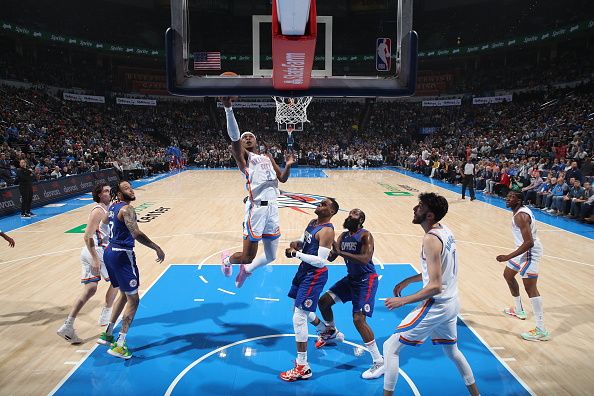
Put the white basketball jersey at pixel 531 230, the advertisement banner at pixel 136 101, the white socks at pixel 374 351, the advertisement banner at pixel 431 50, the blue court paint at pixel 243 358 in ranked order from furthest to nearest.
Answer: the advertisement banner at pixel 136 101, the advertisement banner at pixel 431 50, the white basketball jersey at pixel 531 230, the white socks at pixel 374 351, the blue court paint at pixel 243 358

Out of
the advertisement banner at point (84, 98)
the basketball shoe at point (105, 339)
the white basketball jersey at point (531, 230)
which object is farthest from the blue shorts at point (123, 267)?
the advertisement banner at point (84, 98)

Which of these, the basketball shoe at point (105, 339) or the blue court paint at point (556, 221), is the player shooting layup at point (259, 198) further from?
the blue court paint at point (556, 221)

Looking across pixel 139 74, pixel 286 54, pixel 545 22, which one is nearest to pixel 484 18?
pixel 545 22

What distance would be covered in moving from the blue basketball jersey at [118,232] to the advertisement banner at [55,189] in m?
10.6

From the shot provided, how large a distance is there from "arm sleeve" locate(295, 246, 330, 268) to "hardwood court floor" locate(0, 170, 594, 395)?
2.40m

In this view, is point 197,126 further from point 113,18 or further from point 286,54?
point 286,54

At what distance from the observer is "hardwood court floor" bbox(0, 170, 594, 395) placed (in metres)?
4.81

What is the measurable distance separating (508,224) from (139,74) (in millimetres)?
37646

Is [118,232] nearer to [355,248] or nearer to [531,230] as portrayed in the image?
[355,248]

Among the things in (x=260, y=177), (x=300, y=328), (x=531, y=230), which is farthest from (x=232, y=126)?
(x=531, y=230)

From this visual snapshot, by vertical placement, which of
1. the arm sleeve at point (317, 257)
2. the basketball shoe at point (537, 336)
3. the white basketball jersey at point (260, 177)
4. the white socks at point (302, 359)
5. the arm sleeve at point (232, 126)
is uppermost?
the arm sleeve at point (232, 126)

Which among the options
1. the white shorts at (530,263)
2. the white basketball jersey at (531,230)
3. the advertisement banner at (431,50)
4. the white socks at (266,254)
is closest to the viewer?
the white basketball jersey at (531,230)

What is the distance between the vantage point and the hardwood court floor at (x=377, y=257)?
4.81 metres

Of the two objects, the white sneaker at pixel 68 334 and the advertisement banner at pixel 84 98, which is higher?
the advertisement banner at pixel 84 98
